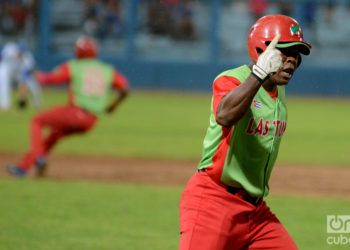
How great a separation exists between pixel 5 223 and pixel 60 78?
4.43 m

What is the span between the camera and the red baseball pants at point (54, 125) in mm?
12969

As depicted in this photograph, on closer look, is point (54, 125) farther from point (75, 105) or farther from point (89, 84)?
point (89, 84)

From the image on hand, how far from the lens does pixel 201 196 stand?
17.7ft

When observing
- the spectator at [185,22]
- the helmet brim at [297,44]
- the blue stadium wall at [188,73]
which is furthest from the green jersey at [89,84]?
the spectator at [185,22]

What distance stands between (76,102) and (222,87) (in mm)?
8370

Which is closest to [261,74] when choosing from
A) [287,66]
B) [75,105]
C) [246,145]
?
[287,66]

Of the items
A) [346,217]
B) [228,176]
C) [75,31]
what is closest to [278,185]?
[346,217]

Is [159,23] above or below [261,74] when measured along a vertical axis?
below

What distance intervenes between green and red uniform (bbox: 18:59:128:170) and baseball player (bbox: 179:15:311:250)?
25.7 feet

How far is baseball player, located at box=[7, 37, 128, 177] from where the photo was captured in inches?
514

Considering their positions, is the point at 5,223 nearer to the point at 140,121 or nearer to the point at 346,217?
the point at 346,217

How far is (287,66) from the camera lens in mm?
5180

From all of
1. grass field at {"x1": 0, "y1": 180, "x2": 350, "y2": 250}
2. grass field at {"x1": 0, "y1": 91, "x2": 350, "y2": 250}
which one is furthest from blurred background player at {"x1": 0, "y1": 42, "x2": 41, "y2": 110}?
grass field at {"x1": 0, "y1": 180, "x2": 350, "y2": 250}

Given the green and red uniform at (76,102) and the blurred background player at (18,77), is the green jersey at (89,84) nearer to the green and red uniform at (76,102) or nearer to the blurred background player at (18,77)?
the green and red uniform at (76,102)
